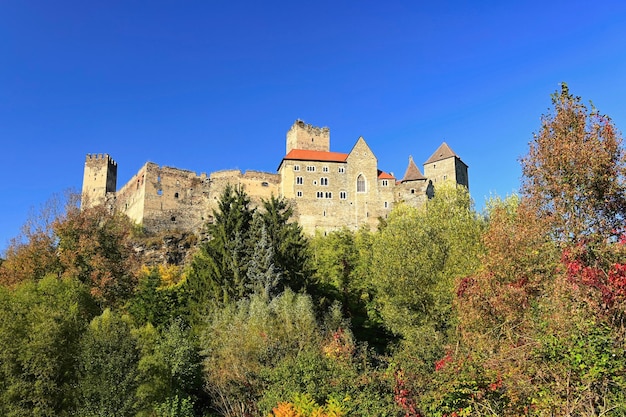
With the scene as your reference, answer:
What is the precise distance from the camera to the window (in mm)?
73188

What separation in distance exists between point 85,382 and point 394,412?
36.1 ft

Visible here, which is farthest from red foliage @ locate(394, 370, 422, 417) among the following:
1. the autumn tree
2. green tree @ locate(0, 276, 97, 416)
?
green tree @ locate(0, 276, 97, 416)

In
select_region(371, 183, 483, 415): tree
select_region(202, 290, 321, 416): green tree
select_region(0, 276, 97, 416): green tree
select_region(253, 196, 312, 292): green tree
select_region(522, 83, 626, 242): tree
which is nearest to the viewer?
select_region(522, 83, 626, 242): tree

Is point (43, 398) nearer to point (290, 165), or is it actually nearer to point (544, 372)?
point (544, 372)

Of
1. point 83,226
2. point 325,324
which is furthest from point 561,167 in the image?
point 83,226

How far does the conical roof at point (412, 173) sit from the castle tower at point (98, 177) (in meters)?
45.7

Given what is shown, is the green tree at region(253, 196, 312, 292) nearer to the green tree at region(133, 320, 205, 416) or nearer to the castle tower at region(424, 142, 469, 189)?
the green tree at region(133, 320, 205, 416)

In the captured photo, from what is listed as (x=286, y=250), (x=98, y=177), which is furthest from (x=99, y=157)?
(x=286, y=250)

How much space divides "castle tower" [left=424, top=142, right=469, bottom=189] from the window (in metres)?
10.1

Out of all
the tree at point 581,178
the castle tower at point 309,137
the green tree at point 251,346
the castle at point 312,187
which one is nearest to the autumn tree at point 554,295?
the tree at point 581,178

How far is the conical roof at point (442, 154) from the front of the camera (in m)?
74.9

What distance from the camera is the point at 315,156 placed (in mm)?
74688

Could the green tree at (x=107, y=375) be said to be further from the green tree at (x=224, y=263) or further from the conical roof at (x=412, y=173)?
the conical roof at (x=412, y=173)

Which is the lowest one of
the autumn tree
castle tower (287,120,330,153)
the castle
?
the autumn tree
